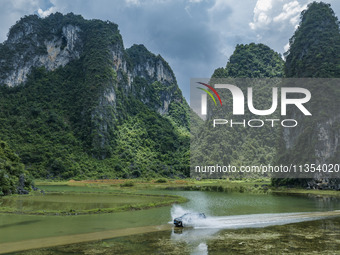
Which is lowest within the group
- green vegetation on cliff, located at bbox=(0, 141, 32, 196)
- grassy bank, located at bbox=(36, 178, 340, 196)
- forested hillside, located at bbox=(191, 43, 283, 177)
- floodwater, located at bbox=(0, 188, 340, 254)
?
grassy bank, located at bbox=(36, 178, 340, 196)

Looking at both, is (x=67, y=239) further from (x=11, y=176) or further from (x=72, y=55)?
(x=72, y=55)

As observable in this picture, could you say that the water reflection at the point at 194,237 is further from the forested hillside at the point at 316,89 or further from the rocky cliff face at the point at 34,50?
the rocky cliff face at the point at 34,50

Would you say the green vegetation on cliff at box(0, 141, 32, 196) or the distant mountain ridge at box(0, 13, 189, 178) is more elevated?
the distant mountain ridge at box(0, 13, 189, 178)

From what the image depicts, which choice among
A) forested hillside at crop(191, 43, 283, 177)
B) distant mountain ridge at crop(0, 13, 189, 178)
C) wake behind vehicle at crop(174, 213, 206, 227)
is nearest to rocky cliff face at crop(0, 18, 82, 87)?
distant mountain ridge at crop(0, 13, 189, 178)

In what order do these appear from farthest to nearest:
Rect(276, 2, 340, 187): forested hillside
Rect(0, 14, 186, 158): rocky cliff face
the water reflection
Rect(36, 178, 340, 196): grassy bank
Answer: Rect(0, 14, 186, 158): rocky cliff face → Rect(276, 2, 340, 187): forested hillside → Rect(36, 178, 340, 196): grassy bank → the water reflection

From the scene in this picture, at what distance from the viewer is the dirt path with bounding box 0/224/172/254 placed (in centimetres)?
1585

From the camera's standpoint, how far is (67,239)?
1766cm

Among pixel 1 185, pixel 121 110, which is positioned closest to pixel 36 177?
pixel 1 185

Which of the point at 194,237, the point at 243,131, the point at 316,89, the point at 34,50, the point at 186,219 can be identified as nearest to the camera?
the point at 194,237

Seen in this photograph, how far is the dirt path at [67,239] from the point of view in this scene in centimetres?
1585

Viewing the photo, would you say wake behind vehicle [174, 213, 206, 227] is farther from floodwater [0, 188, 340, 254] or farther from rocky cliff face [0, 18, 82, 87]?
rocky cliff face [0, 18, 82, 87]

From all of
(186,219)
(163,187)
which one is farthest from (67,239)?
(163,187)

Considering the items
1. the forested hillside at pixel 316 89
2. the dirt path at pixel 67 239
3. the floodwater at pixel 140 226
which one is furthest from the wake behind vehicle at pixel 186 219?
the forested hillside at pixel 316 89

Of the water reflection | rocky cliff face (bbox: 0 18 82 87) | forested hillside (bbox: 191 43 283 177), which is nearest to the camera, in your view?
the water reflection
